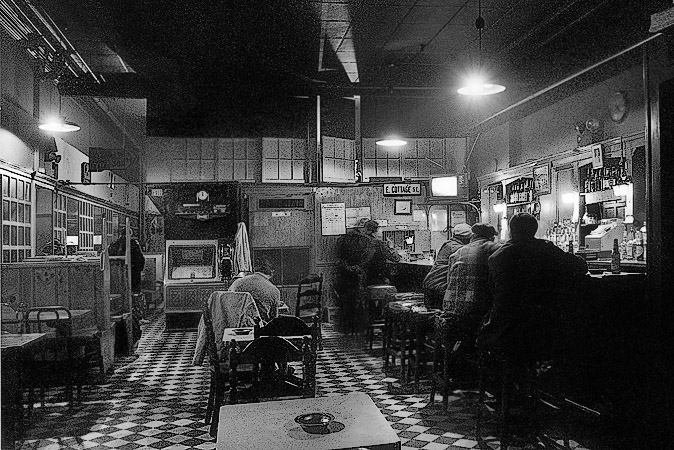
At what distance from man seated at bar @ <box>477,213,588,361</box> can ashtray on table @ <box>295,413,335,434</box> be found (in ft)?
7.38

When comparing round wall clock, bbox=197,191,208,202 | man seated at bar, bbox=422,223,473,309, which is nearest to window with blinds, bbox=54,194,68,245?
round wall clock, bbox=197,191,208,202

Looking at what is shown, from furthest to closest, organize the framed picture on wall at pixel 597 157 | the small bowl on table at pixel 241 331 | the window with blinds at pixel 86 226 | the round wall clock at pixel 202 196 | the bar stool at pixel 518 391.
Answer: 1. the round wall clock at pixel 202 196
2. the window with blinds at pixel 86 226
3. the framed picture on wall at pixel 597 157
4. the small bowl on table at pixel 241 331
5. the bar stool at pixel 518 391

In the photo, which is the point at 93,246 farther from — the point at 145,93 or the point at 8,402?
the point at 8,402

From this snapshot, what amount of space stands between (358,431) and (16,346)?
309 centimetres

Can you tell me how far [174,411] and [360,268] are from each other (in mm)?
5157

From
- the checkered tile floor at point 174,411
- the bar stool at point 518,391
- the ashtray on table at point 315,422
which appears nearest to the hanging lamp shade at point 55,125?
the checkered tile floor at point 174,411

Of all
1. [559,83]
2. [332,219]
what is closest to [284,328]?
[559,83]

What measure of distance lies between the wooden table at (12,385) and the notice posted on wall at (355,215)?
8.70 metres

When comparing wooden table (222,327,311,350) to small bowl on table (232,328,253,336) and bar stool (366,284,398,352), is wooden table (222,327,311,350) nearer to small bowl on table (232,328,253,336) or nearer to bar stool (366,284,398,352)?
small bowl on table (232,328,253,336)

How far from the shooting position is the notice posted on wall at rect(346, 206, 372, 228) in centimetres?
1326

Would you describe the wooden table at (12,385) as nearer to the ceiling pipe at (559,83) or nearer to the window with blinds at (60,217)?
the window with blinds at (60,217)

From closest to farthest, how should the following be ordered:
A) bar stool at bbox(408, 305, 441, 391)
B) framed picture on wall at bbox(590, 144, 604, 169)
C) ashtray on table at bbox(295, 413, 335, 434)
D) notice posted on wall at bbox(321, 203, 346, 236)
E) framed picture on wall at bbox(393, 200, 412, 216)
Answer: ashtray on table at bbox(295, 413, 335, 434)
bar stool at bbox(408, 305, 441, 391)
framed picture on wall at bbox(590, 144, 604, 169)
notice posted on wall at bbox(321, 203, 346, 236)
framed picture on wall at bbox(393, 200, 412, 216)

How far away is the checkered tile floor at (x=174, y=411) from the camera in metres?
5.12

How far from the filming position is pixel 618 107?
26.8 feet
